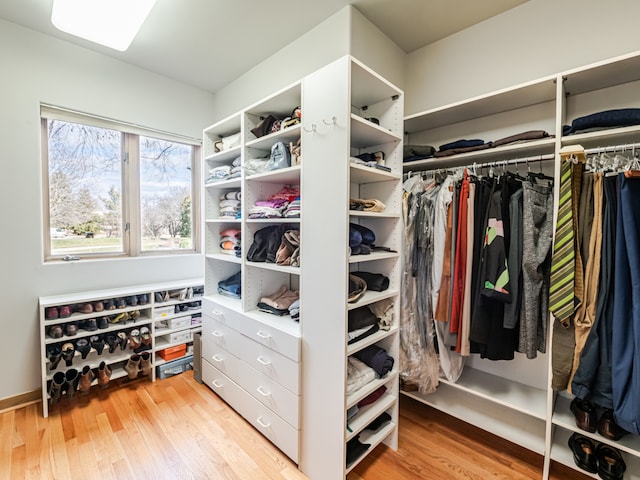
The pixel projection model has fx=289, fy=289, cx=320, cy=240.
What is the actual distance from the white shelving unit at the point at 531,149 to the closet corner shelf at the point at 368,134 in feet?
1.30

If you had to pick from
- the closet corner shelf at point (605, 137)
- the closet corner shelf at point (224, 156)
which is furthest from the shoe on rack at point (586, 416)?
the closet corner shelf at point (224, 156)

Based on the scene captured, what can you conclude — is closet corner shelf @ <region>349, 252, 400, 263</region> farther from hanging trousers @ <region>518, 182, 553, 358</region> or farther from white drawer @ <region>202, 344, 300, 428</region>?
white drawer @ <region>202, 344, 300, 428</region>

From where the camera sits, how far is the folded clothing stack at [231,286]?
89.5 inches

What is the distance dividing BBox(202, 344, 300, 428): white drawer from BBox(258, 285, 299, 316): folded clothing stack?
386 mm

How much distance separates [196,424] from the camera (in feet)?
Result: 6.38

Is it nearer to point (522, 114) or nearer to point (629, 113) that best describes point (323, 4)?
point (522, 114)

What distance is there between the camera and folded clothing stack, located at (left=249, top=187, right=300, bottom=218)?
1812 mm

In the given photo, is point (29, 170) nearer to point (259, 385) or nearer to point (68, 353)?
point (68, 353)

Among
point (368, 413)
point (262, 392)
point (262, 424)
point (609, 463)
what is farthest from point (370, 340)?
point (609, 463)

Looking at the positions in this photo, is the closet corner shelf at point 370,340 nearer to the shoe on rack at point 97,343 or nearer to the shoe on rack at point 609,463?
the shoe on rack at point 609,463

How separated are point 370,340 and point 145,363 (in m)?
2.00

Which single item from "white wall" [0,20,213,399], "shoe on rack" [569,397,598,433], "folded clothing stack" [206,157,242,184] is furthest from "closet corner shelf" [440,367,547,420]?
"white wall" [0,20,213,399]

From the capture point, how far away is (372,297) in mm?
1563

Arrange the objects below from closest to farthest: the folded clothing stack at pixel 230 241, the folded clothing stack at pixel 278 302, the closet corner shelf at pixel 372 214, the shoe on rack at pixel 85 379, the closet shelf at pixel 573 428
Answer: the closet shelf at pixel 573 428 → the closet corner shelf at pixel 372 214 → the folded clothing stack at pixel 278 302 → the shoe on rack at pixel 85 379 → the folded clothing stack at pixel 230 241
